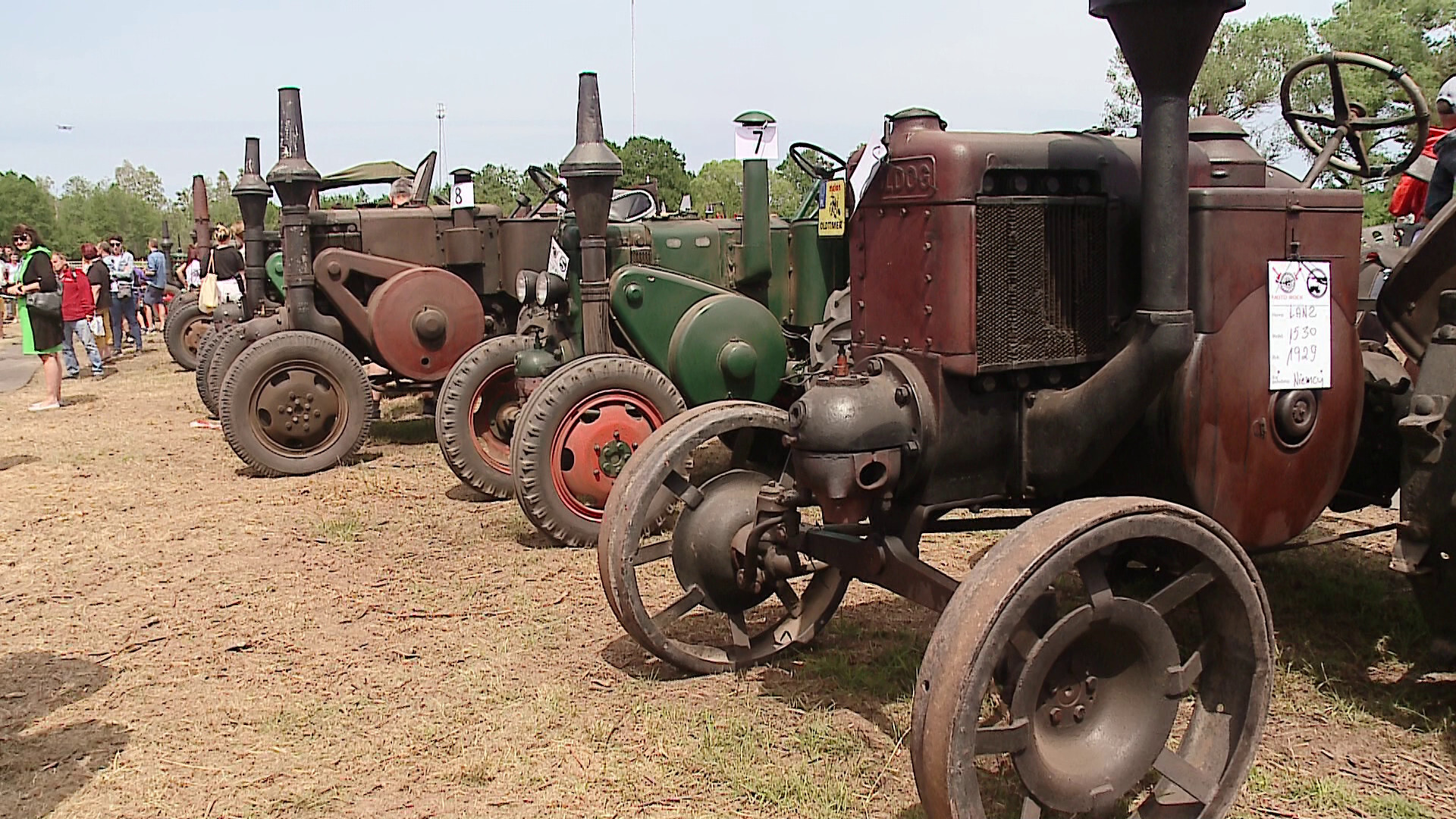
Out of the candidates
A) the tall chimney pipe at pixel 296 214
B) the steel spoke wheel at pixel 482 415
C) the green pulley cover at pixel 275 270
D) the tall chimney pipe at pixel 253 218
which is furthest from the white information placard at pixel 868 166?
the green pulley cover at pixel 275 270

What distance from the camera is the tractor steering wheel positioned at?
3.74 m

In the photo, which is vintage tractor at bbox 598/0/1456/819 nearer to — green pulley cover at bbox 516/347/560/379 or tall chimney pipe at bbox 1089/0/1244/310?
tall chimney pipe at bbox 1089/0/1244/310

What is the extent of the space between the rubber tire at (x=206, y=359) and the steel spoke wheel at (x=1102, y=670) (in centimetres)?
855

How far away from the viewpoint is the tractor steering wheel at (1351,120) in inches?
147

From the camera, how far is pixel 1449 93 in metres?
5.09

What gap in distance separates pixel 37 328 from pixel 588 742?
9165 mm

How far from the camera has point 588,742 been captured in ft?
11.4

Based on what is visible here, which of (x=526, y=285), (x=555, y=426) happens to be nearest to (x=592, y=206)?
(x=526, y=285)

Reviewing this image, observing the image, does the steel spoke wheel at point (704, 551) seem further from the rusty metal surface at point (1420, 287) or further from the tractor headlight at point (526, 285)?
the tractor headlight at point (526, 285)

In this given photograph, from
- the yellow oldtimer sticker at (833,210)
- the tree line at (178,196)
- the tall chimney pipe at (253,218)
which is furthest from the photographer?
the tree line at (178,196)

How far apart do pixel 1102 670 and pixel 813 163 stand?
454 cm

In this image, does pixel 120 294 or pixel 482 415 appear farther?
pixel 120 294

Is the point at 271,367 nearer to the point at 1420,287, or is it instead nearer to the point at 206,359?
the point at 206,359

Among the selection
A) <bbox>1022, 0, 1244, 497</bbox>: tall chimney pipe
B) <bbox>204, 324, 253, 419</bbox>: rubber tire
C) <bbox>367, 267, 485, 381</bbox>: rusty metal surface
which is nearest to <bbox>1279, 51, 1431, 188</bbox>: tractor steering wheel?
<bbox>1022, 0, 1244, 497</bbox>: tall chimney pipe
